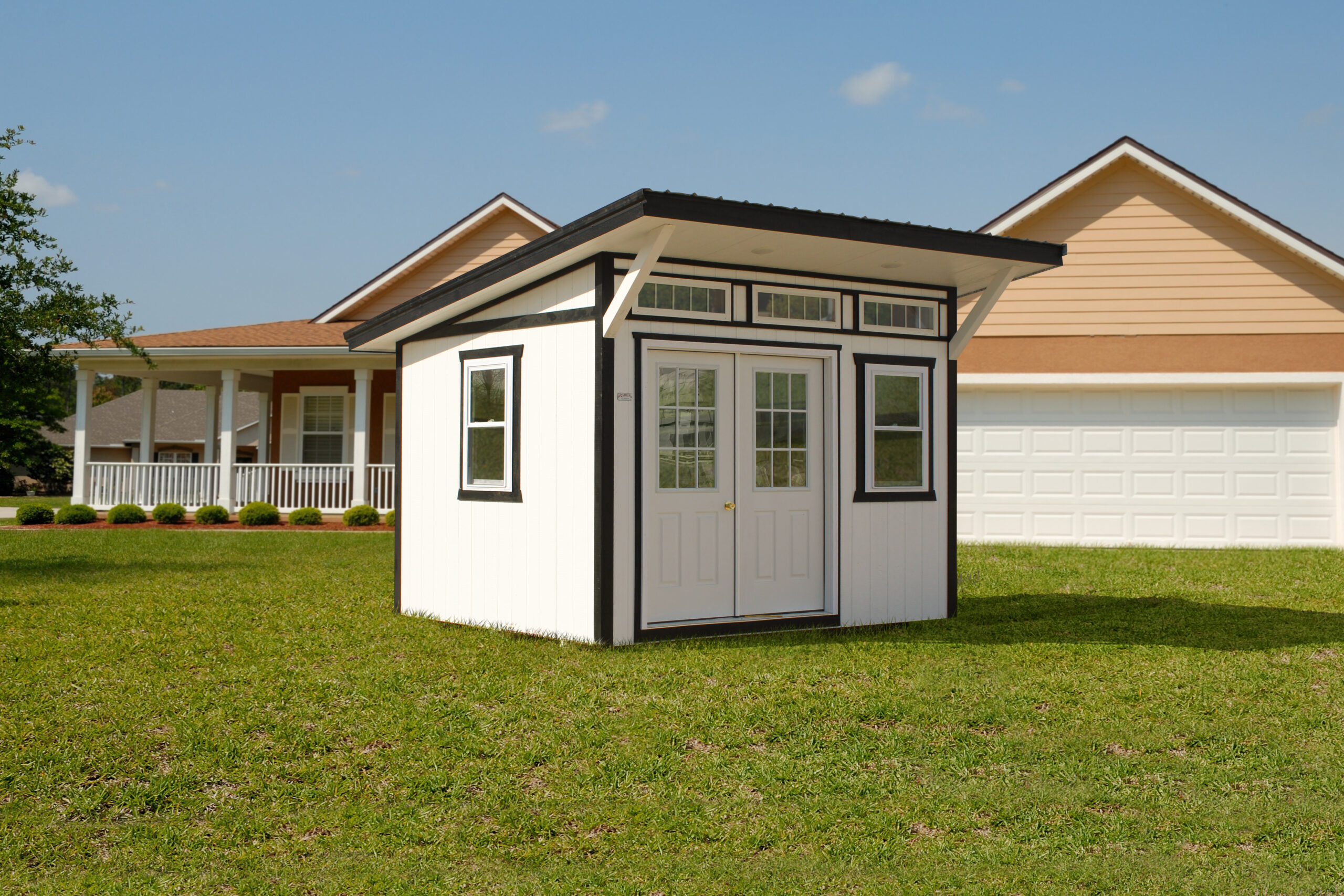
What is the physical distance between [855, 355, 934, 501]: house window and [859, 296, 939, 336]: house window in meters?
0.29

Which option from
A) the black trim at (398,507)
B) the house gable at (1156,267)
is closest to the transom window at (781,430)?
the black trim at (398,507)

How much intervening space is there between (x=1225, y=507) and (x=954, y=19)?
825 cm

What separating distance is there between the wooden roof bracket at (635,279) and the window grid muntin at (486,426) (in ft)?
4.31

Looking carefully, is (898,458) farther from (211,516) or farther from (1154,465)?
(211,516)

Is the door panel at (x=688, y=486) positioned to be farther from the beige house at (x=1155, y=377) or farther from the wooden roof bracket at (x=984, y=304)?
the beige house at (x=1155, y=377)

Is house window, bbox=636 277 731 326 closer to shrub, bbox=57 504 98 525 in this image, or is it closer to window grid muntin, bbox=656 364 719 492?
window grid muntin, bbox=656 364 719 492

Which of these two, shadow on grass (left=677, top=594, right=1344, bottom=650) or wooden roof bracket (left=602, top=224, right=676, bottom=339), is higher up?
wooden roof bracket (left=602, top=224, right=676, bottom=339)

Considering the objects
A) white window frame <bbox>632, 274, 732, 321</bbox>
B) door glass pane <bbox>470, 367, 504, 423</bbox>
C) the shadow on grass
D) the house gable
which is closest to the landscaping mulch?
door glass pane <bbox>470, 367, 504, 423</bbox>

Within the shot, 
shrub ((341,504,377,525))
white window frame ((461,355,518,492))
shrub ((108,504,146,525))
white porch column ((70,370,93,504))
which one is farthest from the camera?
white porch column ((70,370,93,504))

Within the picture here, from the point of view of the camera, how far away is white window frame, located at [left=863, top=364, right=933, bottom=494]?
929 cm

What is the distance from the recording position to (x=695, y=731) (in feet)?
19.5

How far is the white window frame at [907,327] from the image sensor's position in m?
9.35

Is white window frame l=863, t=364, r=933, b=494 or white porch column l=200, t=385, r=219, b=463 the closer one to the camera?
white window frame l=863, t=364, r=933, b=494

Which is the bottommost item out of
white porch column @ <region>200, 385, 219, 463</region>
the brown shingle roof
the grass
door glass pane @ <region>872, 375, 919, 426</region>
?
the grass
